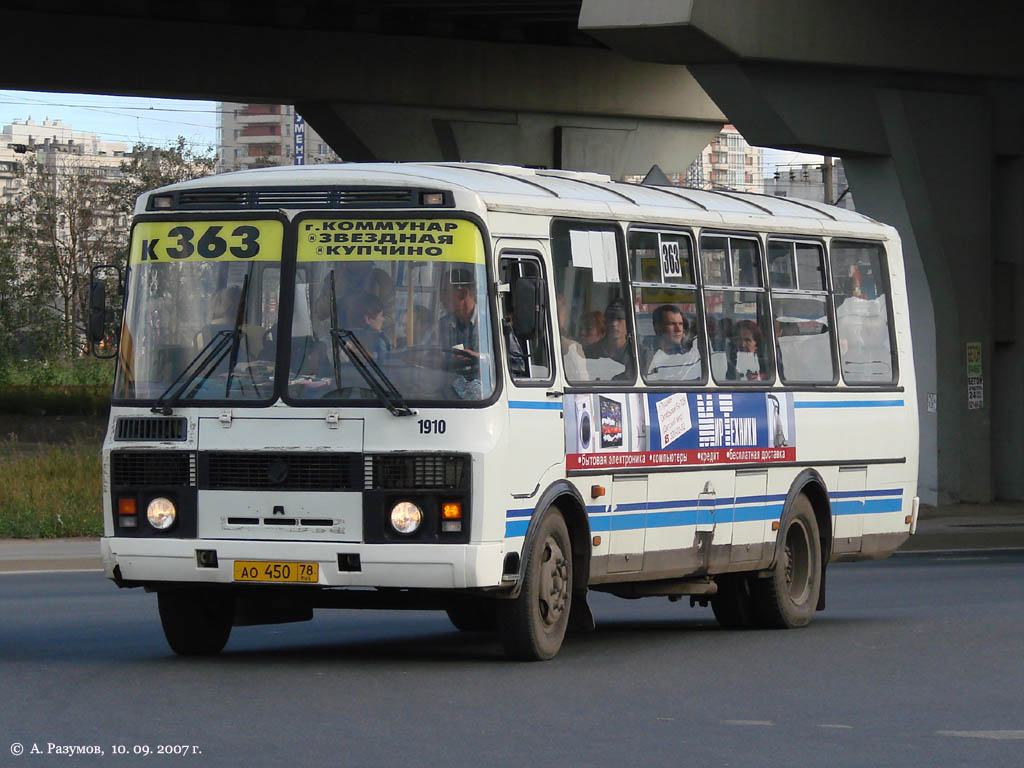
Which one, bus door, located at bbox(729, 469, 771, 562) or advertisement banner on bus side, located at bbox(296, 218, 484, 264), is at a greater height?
advertisement banner on bus side, located at bbox(296, 218, 484, 264)

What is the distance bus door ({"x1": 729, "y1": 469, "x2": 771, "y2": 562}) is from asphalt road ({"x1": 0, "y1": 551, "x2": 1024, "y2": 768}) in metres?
0.60

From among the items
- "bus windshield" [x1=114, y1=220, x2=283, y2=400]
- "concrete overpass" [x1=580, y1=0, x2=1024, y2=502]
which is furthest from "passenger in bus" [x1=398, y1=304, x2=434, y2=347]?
"concrete overpass" [x1=580, y1=0, x2=1024, y2=502]

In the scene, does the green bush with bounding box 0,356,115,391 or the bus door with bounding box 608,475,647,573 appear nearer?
the bus door with bounding box 608,475,647,573

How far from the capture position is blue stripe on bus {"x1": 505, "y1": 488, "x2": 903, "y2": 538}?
12.7 metres

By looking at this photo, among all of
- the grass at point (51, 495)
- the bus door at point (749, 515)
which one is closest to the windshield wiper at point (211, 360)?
the bus door at point (749, 515)

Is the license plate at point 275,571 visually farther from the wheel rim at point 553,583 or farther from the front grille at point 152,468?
the wheel rim at point 553,583

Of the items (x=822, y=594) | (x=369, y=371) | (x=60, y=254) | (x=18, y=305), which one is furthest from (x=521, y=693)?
(x=60, y=254)

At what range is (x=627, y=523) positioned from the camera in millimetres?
13055

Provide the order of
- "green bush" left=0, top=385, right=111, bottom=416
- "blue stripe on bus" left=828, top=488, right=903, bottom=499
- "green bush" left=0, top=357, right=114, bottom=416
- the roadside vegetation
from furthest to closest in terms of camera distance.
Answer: the roadside vegetation
"green bush" left=0, top=357, right=114, bottom=416
"green bush" left=0, top=385, right=111, bottom=416
"blue stripe on bus" left=828, top=488, right=903, bottom=499

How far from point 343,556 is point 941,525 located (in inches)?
640

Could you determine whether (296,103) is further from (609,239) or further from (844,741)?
(844,741)

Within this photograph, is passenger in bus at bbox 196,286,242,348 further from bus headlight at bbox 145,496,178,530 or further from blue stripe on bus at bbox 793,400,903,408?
blue stripe on bus at bbox 793,400,903,408

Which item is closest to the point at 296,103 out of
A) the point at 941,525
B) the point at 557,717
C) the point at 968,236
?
the point at 968,236

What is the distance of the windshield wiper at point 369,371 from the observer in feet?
37.8
